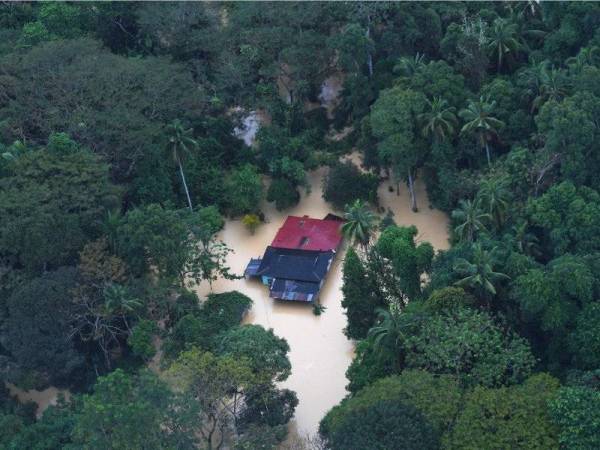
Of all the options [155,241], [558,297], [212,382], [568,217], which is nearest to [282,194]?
[155,241]

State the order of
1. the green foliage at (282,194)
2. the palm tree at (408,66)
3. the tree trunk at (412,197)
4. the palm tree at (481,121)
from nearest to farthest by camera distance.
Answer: the palm tree at (481,121), the tree trunk at (412,197), the palm tree at (408,66), the green foliage at (282,194)

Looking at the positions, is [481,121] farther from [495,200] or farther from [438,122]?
[495,200]

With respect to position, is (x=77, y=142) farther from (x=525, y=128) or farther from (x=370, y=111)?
(x=525, y=128)

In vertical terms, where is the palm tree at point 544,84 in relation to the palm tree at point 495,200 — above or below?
above

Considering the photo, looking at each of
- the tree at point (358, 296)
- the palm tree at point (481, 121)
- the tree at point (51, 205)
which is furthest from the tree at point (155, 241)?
the palm tree at point (481, 121)

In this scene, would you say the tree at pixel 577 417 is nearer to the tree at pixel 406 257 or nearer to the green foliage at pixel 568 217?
the green foliage at pixel 568 217

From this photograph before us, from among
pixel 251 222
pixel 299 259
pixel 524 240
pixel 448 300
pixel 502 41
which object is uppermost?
pixel 502 41

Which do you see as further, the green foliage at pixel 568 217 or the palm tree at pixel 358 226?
the palm tree at pixel 358 226

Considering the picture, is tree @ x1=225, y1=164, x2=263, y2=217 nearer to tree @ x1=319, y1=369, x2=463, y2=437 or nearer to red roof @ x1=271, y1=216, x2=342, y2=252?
red roof @ x1=271, y1=216, x2=342, y2=252

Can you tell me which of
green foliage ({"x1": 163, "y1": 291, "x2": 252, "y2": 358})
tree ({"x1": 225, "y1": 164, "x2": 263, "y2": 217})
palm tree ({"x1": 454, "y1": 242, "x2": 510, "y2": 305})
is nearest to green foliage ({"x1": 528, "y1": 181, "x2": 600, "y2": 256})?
palm tree ({"x1": 454, "y1": 242, "x2": 510, "y2": 305})
